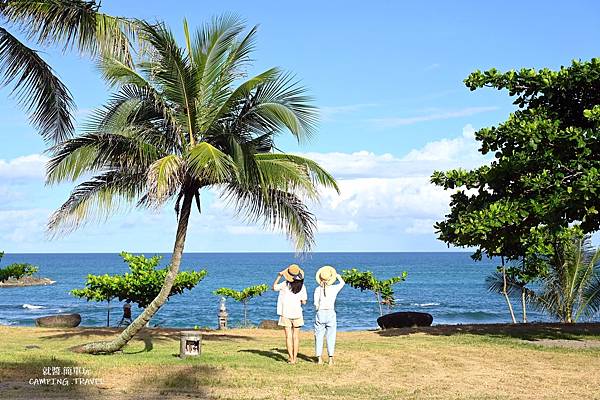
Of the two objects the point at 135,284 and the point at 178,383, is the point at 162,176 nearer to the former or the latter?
the point at 178,383

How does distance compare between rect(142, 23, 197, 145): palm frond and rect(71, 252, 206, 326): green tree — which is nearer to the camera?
rect(142, 23, 197, 145): palm frond

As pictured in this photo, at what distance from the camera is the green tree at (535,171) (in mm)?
15234

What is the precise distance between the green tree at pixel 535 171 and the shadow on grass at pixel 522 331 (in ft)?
7.43

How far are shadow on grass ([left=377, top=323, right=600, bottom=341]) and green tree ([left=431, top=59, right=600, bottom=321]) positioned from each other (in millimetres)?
2265

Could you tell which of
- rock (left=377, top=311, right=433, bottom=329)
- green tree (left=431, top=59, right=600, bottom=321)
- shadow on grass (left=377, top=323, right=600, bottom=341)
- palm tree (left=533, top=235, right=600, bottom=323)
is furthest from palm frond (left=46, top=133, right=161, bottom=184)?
palm tree (left=533, top=235, right=600, bottom=323)

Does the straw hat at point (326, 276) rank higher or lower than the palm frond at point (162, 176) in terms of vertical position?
lower

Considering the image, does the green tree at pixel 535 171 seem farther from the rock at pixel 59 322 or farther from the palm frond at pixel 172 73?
the rock at pixel 59 322

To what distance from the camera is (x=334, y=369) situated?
1244 centimetres

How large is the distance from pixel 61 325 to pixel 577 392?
20313 millimetres

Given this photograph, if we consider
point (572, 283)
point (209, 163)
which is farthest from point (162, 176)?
point (572, 283)

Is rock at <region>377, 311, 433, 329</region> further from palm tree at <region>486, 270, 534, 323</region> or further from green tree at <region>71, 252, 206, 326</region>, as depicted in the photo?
green tree at <region>71, 252, 206, 326</region>

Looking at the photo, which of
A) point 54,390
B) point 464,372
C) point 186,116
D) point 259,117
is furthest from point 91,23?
point 464,372

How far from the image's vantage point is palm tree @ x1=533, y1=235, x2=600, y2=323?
76.3 feet

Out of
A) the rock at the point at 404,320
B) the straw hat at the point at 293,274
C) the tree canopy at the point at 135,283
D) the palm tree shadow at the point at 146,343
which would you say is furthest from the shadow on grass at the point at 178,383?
the rock at the point at 404,320
